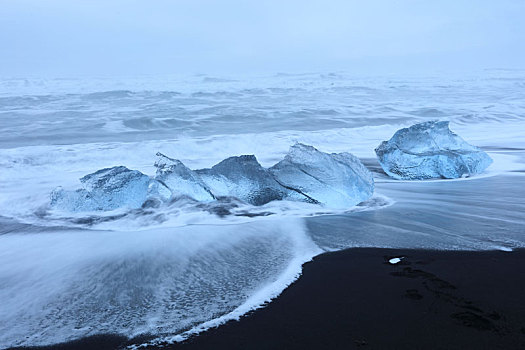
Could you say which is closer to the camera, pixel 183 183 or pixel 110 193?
pixel 110 193

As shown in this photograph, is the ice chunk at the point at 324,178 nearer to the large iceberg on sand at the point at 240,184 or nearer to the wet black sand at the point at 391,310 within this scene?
the large iceberg on sand at the point at 240,184

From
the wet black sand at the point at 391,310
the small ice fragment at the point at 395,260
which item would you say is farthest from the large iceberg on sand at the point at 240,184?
the wet black sand at the point at 391,310

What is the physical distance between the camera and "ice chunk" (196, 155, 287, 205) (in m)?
4.60

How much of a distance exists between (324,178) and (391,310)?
245 centimetres

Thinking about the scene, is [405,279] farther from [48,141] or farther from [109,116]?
[109,116]

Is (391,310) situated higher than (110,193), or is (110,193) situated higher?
(110,193)

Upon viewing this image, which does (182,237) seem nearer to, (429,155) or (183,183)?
(183,183)

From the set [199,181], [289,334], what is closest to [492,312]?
[289,334]

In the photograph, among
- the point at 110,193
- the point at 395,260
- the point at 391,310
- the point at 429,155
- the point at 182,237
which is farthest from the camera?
the point at 429,155

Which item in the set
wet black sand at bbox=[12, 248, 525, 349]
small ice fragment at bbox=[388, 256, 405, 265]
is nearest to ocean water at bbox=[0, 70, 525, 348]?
wet black sand at bbox=[12, 248, 525, 349]

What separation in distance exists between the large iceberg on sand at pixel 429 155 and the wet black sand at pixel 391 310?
2819 millimetres

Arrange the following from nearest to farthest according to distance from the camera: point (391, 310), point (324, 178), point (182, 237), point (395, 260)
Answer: point (391, 310) < point (395, 260) < point (182, 237) < point (324, 178)

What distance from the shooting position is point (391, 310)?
225 centimetres

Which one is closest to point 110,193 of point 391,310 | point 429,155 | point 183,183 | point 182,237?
point 183,183
